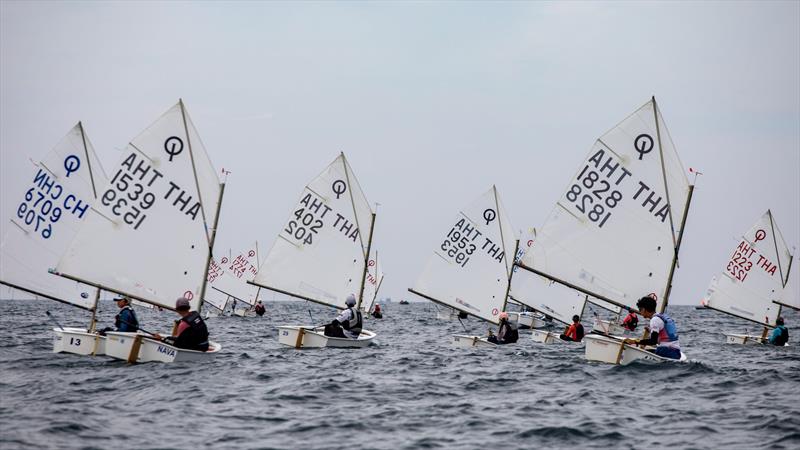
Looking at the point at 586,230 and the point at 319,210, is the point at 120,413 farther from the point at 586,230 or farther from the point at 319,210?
the point at 319,210

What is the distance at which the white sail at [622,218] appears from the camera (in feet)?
72.0

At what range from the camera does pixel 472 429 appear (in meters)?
13.0

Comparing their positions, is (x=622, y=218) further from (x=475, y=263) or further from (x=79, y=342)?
(x=79, y=342)

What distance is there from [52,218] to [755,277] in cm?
3091

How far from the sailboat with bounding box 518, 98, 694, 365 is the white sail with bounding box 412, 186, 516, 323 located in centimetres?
971

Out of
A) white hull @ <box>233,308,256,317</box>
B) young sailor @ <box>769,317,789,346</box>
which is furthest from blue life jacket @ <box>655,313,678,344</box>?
white hull @ <box>233,308,256,317</box>

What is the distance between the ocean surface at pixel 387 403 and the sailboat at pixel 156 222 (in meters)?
2.27

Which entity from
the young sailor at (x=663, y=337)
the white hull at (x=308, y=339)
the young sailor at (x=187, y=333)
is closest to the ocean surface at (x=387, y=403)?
the young sailor at (x=663, y=337)

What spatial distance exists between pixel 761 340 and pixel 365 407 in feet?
83.3

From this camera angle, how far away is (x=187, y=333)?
63.4 ft

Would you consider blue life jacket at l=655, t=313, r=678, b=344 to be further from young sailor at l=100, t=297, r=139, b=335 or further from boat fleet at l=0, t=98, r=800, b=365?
young sailor at l=100, t=297, r=139, b=335

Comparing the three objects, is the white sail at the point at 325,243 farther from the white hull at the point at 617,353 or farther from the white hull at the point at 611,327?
the white hull at the point at 611,327

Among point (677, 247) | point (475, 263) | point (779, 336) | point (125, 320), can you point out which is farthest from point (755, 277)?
point (125, 320)

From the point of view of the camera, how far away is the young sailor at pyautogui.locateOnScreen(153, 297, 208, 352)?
19.2 m
